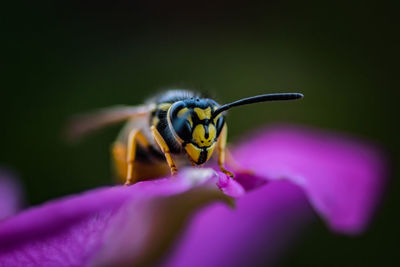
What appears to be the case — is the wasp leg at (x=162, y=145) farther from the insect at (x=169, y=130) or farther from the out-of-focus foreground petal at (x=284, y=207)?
the out-of-focus foreground petal at (x=284, y=207)

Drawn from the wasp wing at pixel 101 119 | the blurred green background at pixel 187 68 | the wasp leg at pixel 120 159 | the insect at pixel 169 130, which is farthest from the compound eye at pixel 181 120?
the blurred green background at pixel 187 68

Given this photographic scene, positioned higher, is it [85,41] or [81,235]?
[85,41]

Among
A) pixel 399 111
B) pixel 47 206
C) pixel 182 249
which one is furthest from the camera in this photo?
pixel 399 111

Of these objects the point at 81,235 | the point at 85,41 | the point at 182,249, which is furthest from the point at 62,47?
the point at 81,235

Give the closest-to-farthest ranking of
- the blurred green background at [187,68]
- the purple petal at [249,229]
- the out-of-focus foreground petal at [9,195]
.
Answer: the purple petal at [249,229], the out-of-focus foreground petal at [9,195], the blurred green background at [187,68]

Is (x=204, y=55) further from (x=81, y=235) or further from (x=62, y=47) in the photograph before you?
(x=81, y=235)

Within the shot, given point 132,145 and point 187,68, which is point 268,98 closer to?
point 132,145

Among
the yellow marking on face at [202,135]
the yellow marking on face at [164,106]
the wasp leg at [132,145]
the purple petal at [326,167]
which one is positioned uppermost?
the yellow marking on face at [164,106]
